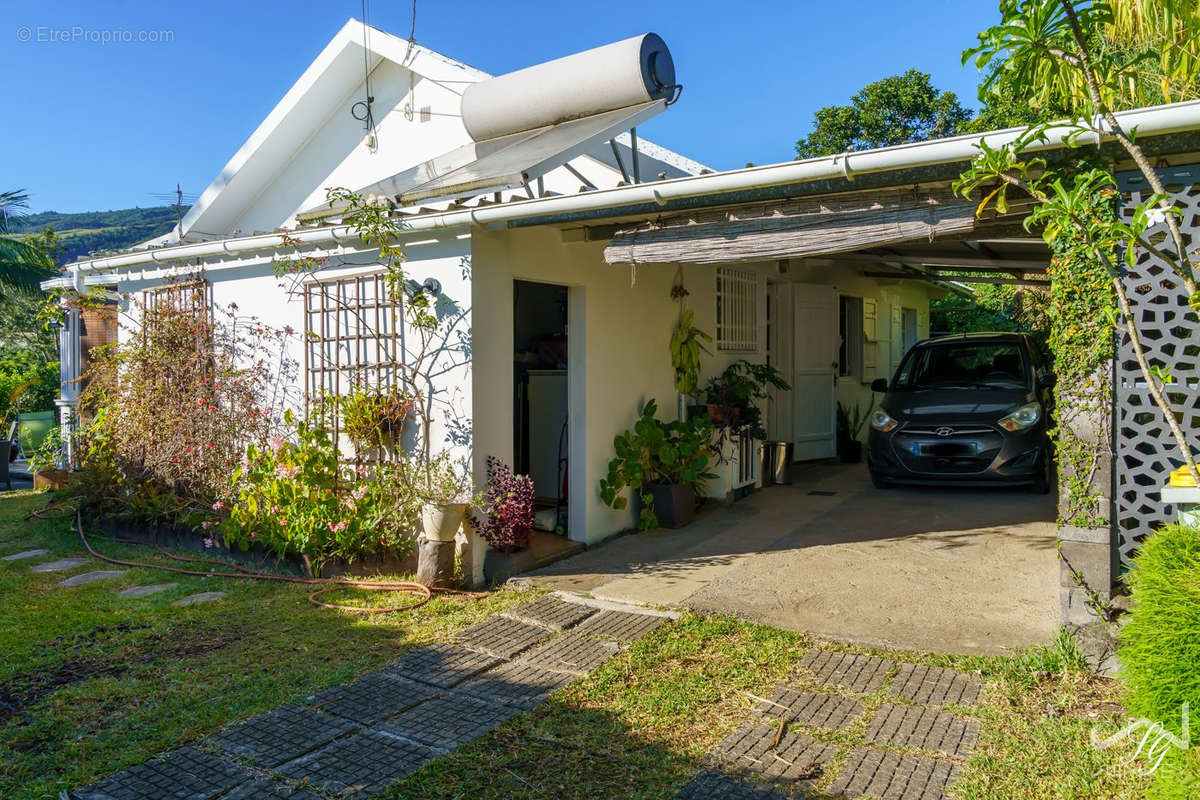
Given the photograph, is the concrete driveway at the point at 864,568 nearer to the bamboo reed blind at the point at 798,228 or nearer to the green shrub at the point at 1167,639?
the green shrub at the point at 1167,639

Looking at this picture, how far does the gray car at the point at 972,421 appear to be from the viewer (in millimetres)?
8297

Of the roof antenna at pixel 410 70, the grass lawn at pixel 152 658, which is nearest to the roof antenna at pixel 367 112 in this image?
the roof antenna at pixel 410 70

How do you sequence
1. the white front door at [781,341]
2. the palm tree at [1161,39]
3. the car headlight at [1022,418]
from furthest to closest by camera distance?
the white front door at [781,341], the car headlight at [1022,418], the palm tree at [1161,39]

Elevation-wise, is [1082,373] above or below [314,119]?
below

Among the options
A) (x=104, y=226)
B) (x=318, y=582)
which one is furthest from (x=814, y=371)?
(x=104, y=226)

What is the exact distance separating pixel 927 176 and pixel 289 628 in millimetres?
4781

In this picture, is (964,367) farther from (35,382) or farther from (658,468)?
(35,382)

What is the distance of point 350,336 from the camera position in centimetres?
685

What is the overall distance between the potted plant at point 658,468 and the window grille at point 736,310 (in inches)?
63.7

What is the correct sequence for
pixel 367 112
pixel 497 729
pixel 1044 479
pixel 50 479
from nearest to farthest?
pixel 497 729, pixel 1044 479, pixel 367 112, pixel 50 479

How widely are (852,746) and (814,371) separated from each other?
26.7 ft

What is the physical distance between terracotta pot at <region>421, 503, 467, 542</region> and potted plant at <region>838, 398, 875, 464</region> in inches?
287

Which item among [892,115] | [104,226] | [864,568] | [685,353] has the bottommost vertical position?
[864,568]

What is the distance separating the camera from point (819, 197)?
501 cm
